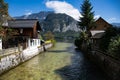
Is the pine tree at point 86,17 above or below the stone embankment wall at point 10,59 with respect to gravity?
above

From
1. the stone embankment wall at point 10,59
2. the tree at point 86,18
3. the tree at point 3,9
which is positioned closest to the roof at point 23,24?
the stone embankment wall at point 10,59

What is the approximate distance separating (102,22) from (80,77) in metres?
50.0

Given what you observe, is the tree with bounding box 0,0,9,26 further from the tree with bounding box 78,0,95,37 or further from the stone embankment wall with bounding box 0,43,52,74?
the tree with bounding box 78,0,95,37

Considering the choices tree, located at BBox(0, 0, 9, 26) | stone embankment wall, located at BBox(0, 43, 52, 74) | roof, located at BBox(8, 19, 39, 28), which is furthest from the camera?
roof, located at BBox(8, 19, 39, 28)

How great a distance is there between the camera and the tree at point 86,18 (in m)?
59.4

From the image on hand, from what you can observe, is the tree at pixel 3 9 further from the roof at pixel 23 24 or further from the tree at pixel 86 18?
the tree at pixel 86 18

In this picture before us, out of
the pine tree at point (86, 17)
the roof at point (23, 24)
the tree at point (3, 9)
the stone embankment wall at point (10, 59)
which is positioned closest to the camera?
the stone embankment wall at point (10, 59)

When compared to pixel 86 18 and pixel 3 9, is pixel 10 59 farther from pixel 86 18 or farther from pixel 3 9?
pixel 86 18

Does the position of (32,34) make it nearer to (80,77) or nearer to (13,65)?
(13,65)

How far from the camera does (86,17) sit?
196ft

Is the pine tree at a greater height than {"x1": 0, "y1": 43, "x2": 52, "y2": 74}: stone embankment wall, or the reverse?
the pine tree

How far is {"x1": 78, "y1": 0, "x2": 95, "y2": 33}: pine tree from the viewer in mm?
59406

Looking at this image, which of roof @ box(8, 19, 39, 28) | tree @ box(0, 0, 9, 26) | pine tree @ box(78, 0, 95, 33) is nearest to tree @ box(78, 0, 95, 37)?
pine tree @ box(78, 0, 95, 33)

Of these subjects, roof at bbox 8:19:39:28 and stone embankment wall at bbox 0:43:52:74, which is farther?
roof at bbox 8:19:39:28
